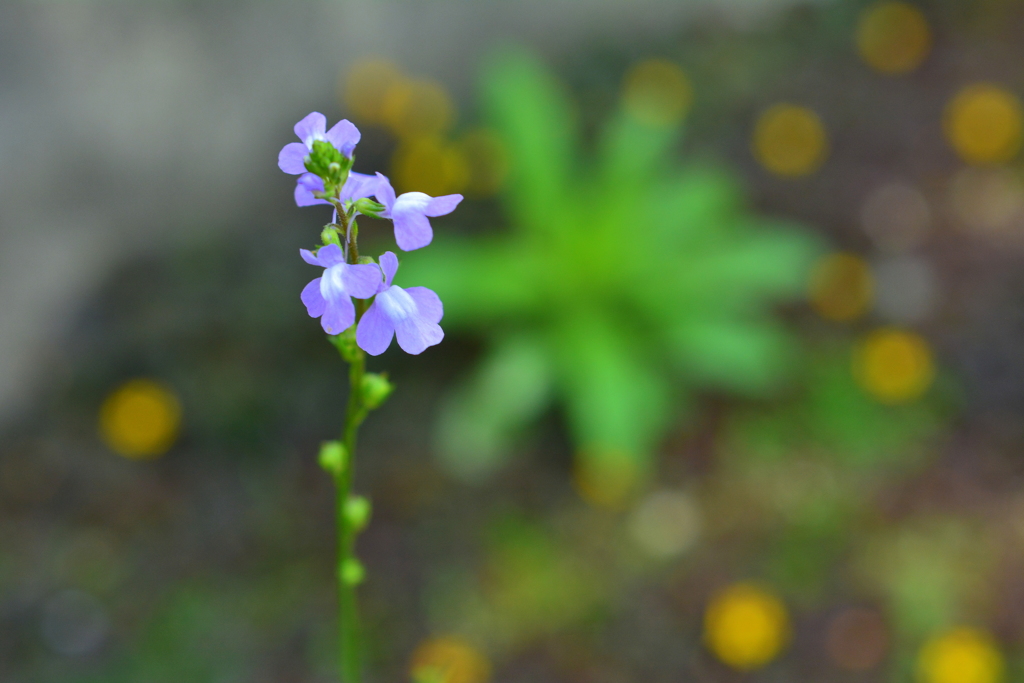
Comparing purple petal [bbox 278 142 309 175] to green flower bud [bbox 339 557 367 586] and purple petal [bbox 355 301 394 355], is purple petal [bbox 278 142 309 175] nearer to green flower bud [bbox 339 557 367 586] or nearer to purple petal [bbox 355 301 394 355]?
purple petal [bbox 355 301 394 355]

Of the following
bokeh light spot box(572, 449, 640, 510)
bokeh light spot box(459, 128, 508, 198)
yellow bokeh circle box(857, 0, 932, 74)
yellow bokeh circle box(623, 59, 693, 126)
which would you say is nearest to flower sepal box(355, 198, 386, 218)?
bokeh light spot box(572, 449, 640, 510)

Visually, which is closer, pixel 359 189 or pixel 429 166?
pixel 359 189

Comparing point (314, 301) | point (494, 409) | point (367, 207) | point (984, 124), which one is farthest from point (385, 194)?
point (984, 124)

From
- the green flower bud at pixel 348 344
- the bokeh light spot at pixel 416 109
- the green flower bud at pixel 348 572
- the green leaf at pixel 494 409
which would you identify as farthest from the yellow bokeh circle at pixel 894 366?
the green flower bud at pixel 348 344

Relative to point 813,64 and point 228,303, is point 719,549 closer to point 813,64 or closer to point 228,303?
point 228,303

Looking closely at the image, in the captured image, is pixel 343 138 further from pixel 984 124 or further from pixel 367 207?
pixel 984 124
